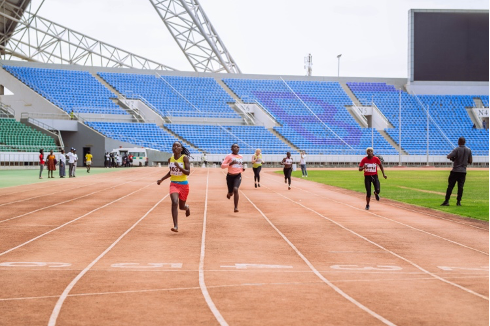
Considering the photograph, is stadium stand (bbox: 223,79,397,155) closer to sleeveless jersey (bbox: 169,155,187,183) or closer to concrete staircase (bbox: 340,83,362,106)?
concrete staircase (bbox: 340,83,362,106)

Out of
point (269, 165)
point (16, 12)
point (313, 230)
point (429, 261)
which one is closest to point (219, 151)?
point (269, 165)

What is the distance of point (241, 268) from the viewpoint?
9.23 m

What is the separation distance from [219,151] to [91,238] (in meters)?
49.9

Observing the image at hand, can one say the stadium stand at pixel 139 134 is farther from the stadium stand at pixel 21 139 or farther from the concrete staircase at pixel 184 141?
the stadium stand at pixel 21 139

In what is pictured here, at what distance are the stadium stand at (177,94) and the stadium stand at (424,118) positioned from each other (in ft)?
54.2

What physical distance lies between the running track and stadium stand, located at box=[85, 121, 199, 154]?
43906 mm

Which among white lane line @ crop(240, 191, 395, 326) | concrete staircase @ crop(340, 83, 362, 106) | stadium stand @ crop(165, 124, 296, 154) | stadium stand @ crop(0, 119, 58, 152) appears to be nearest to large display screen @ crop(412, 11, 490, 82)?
concrete staircase @ crop(340, 83, 362, 106)

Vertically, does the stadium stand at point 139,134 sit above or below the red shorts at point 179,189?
above

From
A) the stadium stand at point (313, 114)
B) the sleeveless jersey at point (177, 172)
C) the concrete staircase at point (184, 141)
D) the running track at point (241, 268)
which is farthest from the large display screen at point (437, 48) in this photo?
the sleeveless jersey at point (177, 172)

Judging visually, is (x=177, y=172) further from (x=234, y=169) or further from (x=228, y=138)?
(x=228, y=138)

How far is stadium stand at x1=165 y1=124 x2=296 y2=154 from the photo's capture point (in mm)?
62750

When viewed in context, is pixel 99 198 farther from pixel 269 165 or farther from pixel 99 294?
pixel 269 165

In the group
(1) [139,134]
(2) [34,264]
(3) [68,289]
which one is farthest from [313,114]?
(3) [68,289]

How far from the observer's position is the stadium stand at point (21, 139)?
51119 mm
